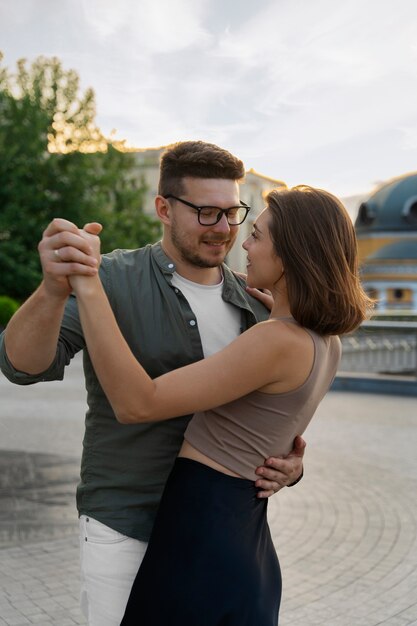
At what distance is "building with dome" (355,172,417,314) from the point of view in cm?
4962

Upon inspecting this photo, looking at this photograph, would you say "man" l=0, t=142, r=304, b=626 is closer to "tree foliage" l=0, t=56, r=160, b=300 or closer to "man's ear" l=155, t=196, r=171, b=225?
"man's ear" l=155, t=196, r=171, b=225

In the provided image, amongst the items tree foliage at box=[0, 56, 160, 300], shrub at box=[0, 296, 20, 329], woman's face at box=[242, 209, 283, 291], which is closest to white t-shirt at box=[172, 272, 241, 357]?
woman's face at box=[242, 209, 283, 291]

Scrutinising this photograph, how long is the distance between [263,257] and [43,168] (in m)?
30.3

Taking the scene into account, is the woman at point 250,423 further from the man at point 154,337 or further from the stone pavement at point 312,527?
the stone pavement at point 312,527

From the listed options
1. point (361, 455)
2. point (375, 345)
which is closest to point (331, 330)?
point (361, 455)

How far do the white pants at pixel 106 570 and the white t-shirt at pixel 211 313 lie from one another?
59 centimetres

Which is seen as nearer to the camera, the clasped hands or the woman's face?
the clasped hands

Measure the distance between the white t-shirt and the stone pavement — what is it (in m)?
2.74

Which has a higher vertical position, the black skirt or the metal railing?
the black skirt

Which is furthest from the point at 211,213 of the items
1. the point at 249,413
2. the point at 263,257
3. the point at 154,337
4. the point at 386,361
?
the point at 386,361

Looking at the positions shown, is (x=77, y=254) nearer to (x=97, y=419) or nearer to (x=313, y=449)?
(x=97, y=419)

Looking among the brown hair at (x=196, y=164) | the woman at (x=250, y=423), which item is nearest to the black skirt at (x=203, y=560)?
the woman at (x=250, y=423)

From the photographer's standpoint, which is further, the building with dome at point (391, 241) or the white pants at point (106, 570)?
the building with dome at point (391, 241)

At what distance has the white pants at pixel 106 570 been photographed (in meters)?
2.23
